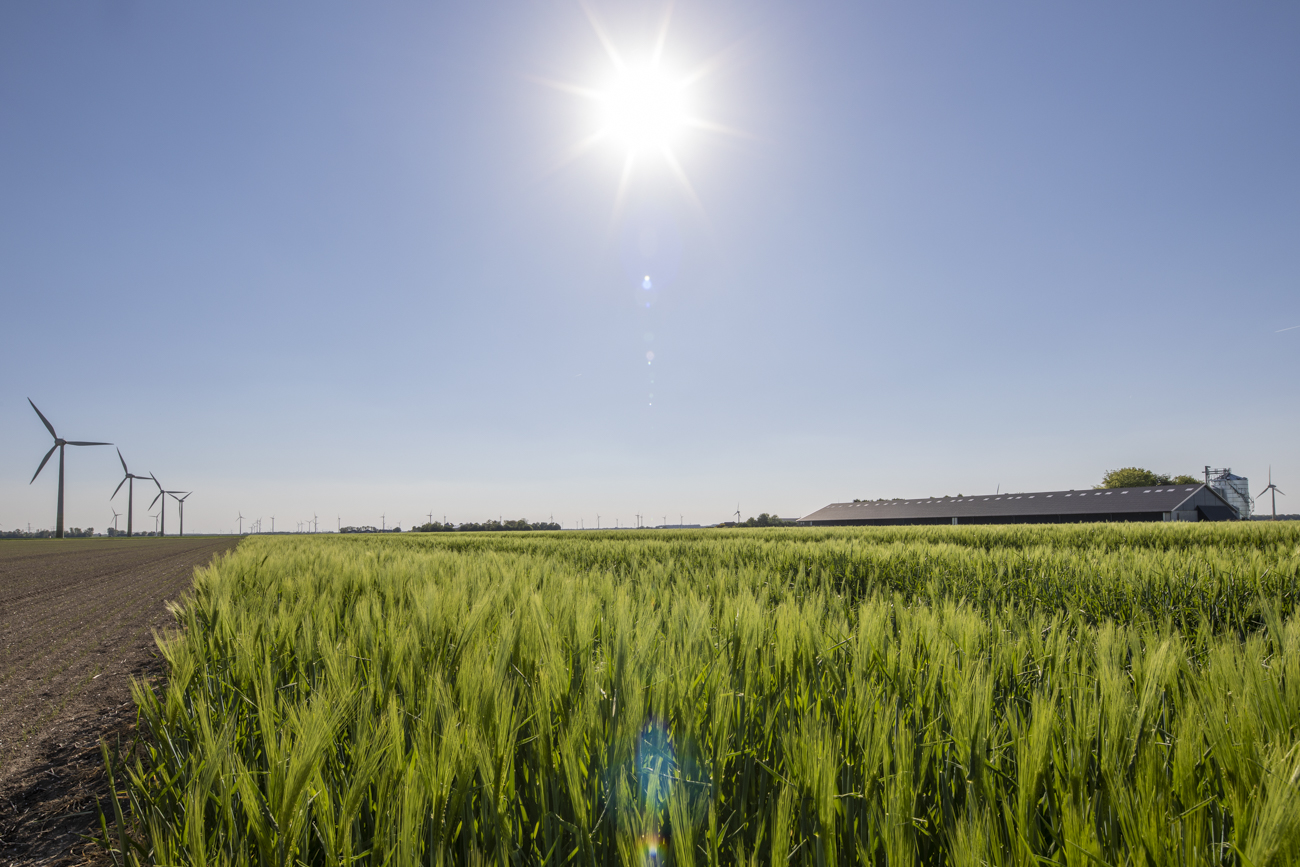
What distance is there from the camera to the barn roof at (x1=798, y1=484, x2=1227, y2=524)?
4284 centimetres

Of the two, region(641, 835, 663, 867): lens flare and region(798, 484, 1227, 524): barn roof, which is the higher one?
region(641, 835, 663, 867): lens flare

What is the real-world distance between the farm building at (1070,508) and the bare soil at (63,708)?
45713 mm

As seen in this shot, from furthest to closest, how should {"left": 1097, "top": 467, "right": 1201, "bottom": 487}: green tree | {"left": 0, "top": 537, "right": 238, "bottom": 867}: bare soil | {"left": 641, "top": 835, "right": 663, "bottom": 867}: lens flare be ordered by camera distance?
{"left": 1097, "top": 467, "right": 1201, "bottom": 487}: green tree < {"left": 0, "top": 537, "right": 238, "bottom": 867}: bare soil < {"left": 641, "top": 835, "right": 663, "bottom": 867}: lens flare

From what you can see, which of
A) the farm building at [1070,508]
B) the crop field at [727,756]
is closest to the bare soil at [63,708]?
the crop field at [727,756]

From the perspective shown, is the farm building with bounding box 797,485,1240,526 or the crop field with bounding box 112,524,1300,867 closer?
the crop field with bounding box 112,524,1300,867

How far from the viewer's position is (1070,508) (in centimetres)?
4597

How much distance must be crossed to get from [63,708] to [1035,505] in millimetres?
60315

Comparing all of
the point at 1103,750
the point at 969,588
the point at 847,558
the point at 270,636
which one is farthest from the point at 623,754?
the point at 847,558

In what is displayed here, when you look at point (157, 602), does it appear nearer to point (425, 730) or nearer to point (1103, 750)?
point (425, 730)

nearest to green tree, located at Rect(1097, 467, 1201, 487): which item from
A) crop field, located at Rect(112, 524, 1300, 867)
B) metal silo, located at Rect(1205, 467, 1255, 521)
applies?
metal silo, located at Rect(1205, 467, 1255, 521)

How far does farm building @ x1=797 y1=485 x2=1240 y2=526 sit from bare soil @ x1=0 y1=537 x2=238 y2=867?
150ft

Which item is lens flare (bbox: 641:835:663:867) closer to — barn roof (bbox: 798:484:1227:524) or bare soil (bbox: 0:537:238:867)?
bare soil (bbox: 0:537:238:867)

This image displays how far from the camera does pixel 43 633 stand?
275 inches

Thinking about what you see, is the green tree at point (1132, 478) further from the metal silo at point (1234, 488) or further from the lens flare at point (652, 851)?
the lens flare at point (652, 851)
